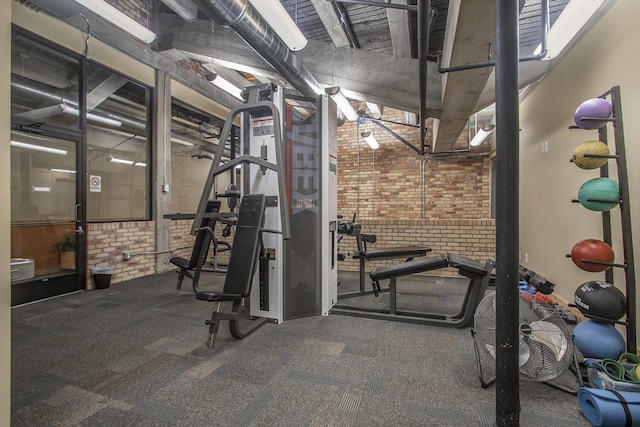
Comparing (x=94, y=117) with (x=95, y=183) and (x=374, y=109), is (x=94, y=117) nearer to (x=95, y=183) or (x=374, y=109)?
(x=95, y=183)

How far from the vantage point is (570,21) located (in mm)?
2424

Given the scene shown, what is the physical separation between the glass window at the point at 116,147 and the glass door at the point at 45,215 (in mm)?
309

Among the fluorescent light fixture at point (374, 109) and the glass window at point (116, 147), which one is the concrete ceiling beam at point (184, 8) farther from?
the fluorescent light fixture at point (374, 109)

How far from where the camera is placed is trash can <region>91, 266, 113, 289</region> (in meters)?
4.53

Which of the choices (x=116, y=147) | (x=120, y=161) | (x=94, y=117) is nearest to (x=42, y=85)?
(x=94, y=117)

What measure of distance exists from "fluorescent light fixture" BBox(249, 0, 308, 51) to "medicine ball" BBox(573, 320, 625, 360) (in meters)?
3.44

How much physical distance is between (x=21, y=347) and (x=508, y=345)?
146 inches

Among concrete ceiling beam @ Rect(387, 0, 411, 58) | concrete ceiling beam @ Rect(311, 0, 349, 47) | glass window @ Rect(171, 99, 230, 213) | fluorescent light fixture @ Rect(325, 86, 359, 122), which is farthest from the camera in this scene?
glass window @ Rect(171, 99, 230, 213)

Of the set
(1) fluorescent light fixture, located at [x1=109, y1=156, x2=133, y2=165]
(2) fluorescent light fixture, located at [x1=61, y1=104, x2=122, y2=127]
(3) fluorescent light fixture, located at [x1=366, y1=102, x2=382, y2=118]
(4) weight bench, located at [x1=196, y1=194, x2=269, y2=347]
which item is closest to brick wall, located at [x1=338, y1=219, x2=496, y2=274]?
(3) fluorescent light fixture, located at [x1=366, y1=102, x2=382, y2=118]

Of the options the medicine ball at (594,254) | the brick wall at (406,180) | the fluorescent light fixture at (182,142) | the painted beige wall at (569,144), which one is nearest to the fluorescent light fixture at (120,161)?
the fluorescent light fixture at (182,142)

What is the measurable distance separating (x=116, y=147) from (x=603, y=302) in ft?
20.8

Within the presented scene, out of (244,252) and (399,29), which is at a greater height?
(399,29)

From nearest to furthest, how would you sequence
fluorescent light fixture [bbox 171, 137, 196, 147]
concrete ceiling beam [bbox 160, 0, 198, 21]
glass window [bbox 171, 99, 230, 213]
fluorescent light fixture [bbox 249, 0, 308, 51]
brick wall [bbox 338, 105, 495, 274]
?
1. fluorescent light fixture [bbox 249, 0, 308, 51]
2. concrete ceiling beam [bbox 160, 0, 198, 21]
3. glass window [bbox 171, 99, 230, 213]
4. fluorescent light fixture [bbox 171, 137, 196, 147]
5. brick wall [bbox 338, 105, 495, 274]

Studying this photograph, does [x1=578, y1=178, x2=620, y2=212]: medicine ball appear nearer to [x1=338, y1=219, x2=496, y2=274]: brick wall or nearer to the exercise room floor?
the exercise room floor
